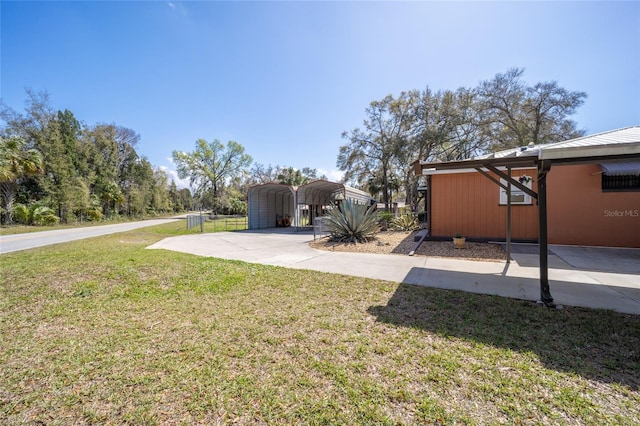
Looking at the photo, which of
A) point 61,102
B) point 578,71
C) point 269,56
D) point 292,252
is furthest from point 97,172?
point 578,71

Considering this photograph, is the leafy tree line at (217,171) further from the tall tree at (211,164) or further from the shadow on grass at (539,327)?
the shadow on grass at (539,327)

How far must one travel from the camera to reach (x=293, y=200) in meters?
18.5

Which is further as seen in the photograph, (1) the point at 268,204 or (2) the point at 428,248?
(1) the point at 268,204

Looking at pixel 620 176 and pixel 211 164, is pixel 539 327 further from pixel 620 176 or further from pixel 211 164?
pixel 211 164

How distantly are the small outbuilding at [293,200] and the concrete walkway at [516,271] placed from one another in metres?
7.79

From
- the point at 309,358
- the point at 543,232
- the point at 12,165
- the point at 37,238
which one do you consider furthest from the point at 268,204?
the point at 12,165

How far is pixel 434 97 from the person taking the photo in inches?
836

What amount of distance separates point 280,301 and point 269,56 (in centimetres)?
1082

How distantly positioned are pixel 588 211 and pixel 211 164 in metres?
43.4

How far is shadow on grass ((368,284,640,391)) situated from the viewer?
88.1 inches

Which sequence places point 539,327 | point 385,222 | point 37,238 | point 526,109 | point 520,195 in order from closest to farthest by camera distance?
point 539,327, point 520,195, point 37,238, point 385,222, point 526,109

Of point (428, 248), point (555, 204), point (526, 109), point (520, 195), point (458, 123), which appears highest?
point (526, 109)

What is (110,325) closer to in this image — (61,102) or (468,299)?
(468,299)

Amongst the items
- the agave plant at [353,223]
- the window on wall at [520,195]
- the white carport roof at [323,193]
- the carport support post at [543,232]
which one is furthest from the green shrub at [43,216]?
the window on wall at [520,195]
